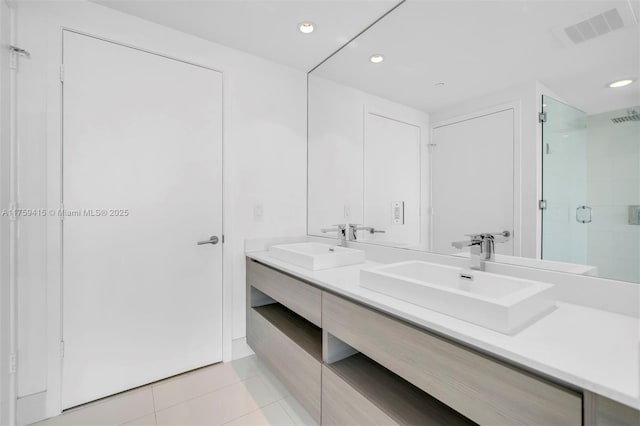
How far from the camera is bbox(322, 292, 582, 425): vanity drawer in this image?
2.03 feet

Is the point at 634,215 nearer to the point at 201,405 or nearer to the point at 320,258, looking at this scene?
the point at 320,258

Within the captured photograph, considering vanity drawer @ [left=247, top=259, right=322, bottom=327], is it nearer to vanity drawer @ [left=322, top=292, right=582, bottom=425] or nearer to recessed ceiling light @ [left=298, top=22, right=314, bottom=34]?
vanity drawer @ [left=322, top=292, right=582, bottom=425]

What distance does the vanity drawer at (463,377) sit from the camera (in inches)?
24.4

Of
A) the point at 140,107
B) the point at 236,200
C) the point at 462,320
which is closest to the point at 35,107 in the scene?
the point at 140,107

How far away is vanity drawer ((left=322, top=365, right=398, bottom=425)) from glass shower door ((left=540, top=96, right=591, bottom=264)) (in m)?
0.91

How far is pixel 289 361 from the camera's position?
1571 mm

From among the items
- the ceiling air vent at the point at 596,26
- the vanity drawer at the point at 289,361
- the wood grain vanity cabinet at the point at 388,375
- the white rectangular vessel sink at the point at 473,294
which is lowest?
the vanity drawer at the point at 289,361

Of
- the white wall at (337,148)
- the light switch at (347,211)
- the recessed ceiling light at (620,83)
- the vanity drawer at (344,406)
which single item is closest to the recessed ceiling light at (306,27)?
the white wall at (337,148)

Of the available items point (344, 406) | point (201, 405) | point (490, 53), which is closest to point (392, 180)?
point (490, 53)

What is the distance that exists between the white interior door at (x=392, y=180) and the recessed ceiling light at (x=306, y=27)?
27.3 inches

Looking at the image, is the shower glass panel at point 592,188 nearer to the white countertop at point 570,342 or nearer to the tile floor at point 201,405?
the white countertop at point 570,342

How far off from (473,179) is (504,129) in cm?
26

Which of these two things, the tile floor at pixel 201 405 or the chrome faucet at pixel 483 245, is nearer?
the chrome faucet at pixel 483 245

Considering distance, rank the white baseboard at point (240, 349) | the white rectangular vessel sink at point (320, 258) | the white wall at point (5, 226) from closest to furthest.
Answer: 1. the white wall at point (5, 226)
2. the white rectangular vessel sink at point (320, 258)
3. the white baseboard at point (240, 349)
